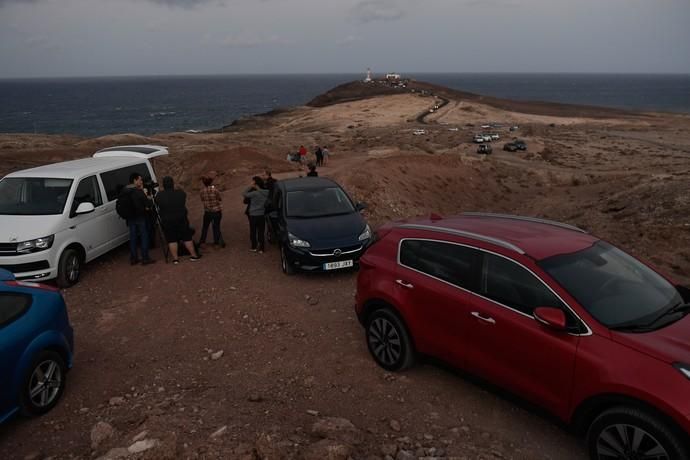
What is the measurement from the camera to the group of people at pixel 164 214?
9.31m

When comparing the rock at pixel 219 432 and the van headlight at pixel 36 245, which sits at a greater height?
the van headlight at pixel 36 245

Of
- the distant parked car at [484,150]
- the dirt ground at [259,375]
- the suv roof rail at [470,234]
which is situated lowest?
the distant parked car at [484,150]

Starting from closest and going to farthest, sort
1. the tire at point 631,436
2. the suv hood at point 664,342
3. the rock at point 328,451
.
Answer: the tire at point 631,436, the suv hood at point 664,342, the rock at point 328,451

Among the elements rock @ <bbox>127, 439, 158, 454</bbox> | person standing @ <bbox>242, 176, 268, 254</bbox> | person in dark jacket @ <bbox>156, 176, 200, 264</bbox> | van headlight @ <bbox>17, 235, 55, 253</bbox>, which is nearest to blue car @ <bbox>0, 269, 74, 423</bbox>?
rock @ <bbox>127, 439, 158, 454</bbox>

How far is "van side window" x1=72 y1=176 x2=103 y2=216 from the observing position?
900 centimetres

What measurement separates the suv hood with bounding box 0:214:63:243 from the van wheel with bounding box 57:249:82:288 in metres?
0.55

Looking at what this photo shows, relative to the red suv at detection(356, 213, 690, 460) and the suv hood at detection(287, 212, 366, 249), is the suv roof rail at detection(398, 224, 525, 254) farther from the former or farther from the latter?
the suv hood at detection(287, 212, 366, 249)

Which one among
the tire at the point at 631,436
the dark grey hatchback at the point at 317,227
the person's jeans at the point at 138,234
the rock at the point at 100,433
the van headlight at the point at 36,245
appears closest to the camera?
the tire at the point at 631,436

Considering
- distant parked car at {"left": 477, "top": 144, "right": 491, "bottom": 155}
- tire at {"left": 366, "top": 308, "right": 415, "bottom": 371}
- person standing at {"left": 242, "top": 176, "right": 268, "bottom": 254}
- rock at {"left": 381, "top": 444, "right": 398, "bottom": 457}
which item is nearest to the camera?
rock at {"left": 381, "top": 444, "right": 398, "bottom": 457}

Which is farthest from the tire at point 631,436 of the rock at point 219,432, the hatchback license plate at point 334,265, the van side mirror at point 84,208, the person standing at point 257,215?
the van side mirror at point 84,208

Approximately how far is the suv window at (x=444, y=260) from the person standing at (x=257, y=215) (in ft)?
17.4

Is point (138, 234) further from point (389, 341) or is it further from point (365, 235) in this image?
point (389, 341)

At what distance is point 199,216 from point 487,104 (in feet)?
265

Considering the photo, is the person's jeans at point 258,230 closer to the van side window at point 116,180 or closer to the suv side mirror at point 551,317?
the van side window at point 116,180
